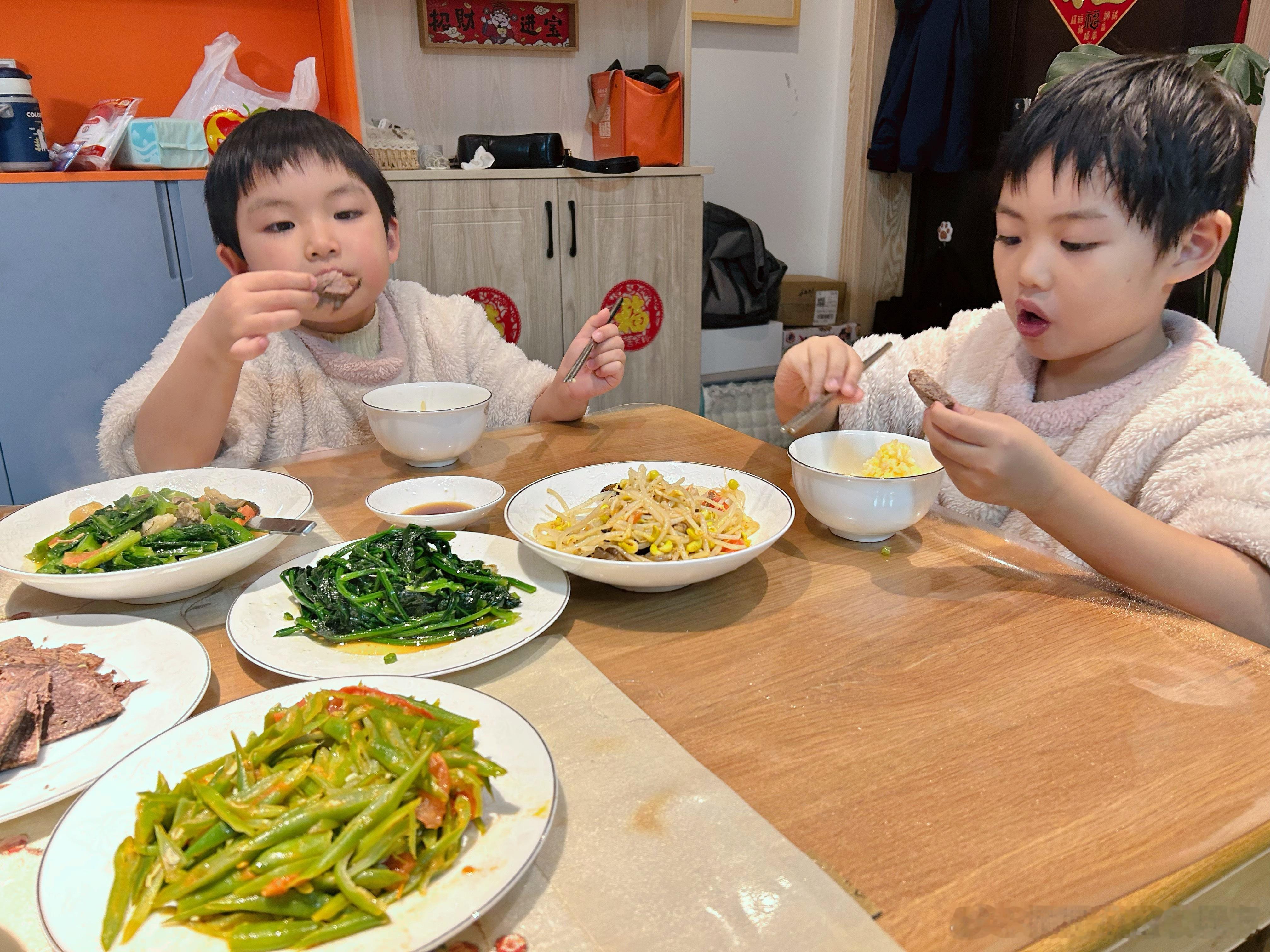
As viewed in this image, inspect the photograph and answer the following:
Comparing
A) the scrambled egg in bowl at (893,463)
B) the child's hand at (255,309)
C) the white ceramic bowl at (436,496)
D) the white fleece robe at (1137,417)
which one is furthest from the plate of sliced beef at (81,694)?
the white fleece robe at (1137,417)

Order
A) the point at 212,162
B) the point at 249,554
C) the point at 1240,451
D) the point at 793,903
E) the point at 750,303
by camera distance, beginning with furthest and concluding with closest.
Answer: the point at 750,303 → the point at 212,162 → the point at 1240,451 → the point at 249,554 → the point at 793,903

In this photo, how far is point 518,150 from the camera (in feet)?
11.2

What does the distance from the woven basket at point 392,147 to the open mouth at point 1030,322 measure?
250 cm

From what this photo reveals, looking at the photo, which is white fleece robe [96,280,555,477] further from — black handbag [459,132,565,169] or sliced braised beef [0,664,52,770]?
black handbag [459,132,565,169]

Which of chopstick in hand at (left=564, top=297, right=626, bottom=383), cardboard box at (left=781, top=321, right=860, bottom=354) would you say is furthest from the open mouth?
cardboard box at (left=781, top=321, right=860, bottom=354)

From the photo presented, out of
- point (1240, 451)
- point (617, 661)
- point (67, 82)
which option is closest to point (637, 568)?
point (617, 661)

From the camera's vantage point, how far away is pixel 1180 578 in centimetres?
99

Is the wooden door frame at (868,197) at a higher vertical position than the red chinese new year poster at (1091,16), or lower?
lower

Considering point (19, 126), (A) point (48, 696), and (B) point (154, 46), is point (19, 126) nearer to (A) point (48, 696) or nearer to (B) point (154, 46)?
(B) point (154, 46)

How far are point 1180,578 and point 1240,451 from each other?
22cm

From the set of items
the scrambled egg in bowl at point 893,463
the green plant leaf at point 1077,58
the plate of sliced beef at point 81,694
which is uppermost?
the green plant leaf at point 1077,58

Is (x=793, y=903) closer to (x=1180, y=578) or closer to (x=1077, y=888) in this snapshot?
(x=1077, y=888)

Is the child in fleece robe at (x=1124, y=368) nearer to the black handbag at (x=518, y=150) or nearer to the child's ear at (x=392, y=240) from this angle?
the child's ear at (x=392, y=240)

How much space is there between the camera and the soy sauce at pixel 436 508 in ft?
3.85
